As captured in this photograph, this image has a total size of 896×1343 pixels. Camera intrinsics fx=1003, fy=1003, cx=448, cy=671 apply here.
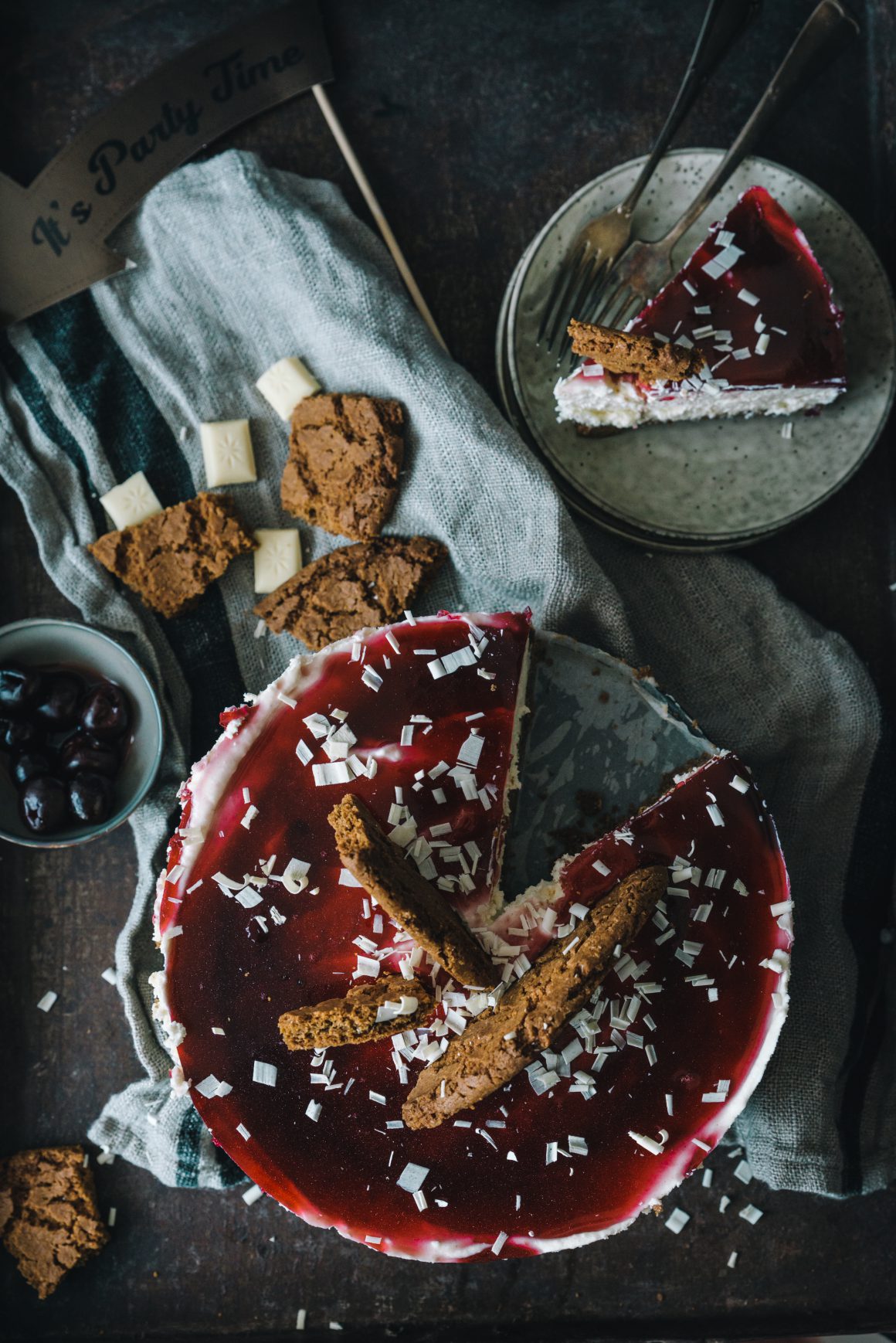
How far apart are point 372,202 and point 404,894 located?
6.99 feet

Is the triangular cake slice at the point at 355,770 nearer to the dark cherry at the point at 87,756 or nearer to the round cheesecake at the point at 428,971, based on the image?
the round cheesecake at the point at 428,971

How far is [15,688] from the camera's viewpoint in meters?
2.72

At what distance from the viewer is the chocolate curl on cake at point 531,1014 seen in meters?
2.22

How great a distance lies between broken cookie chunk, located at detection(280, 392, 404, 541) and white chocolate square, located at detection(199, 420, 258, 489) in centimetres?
16

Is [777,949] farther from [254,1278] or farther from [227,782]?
[254,1278]

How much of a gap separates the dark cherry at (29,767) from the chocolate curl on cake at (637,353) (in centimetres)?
181

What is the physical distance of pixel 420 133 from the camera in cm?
316

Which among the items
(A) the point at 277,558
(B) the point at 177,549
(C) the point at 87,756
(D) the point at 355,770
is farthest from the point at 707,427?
(C) the point at 87,756

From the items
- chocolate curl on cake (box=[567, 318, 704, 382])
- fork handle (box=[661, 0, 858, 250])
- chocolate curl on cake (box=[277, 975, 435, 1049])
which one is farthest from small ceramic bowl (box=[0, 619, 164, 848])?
fork handle (box=[661, 0, 858, 250])

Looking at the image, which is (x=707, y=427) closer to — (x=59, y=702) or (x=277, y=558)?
(x=277, y=558)

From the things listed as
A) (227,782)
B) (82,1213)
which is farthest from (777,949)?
(82,1213)

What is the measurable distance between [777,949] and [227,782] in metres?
1.42

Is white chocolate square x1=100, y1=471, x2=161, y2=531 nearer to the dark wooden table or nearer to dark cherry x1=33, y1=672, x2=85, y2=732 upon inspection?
the dark wooden table

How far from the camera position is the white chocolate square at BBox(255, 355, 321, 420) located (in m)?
2.91
